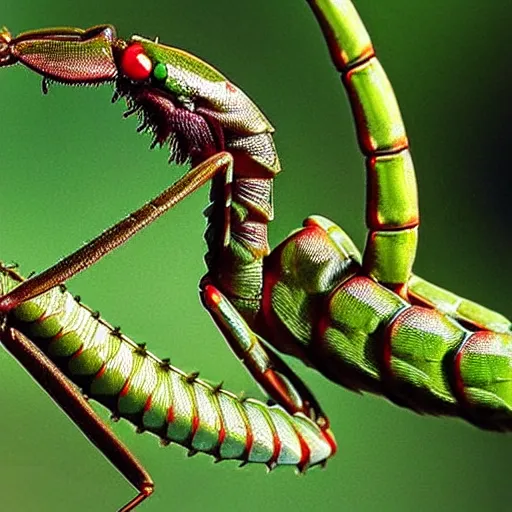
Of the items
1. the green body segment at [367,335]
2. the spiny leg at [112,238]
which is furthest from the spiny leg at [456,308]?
the spiny leg at [112,238]

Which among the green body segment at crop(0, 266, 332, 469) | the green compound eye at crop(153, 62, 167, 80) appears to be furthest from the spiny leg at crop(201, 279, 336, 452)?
the green compound eye at crop(153, 62, 167, 80)

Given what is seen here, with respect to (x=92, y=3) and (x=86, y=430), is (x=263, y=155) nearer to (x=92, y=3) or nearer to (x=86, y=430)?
(x=86, y=430)

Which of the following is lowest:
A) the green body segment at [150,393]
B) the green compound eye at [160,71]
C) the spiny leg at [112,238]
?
the green body segment at [150,393]

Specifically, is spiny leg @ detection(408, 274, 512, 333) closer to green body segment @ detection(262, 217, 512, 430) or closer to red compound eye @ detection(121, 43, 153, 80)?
green body segment @ detection(262, 217, 512, 430)

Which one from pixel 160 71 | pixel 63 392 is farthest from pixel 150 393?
pixel 160 71

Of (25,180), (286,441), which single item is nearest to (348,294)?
(286,441)

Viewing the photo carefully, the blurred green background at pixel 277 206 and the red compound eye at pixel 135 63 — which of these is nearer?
the red compound eye at pixel 135 63

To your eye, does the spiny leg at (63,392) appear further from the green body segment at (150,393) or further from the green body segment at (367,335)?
the green body segment at (367,335)
